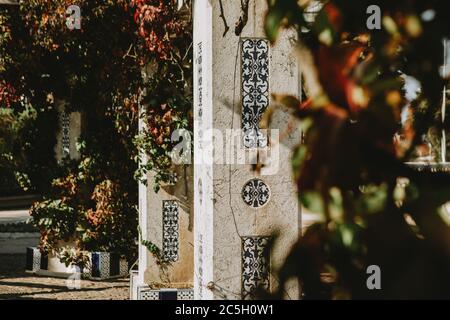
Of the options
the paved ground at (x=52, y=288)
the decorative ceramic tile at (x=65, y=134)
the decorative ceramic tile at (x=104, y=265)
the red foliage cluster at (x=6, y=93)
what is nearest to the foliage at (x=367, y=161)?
the paved ground at (x=52, y=288)

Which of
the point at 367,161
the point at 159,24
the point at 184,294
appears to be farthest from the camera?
the point at 184,294

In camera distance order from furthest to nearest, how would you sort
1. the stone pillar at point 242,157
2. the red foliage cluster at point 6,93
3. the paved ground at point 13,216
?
the paved ground at point 13,216 < the red foliage cluster at point 6,93 < the stone pillar at point 242,157

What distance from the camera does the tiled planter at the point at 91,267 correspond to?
888 cm

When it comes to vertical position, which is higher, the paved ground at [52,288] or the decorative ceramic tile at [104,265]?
the decorative ceramic tile at [104,265]

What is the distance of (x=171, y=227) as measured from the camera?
23.4 ft

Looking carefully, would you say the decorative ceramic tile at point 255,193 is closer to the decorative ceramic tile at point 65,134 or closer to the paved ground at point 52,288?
the paved ground at point 52,288

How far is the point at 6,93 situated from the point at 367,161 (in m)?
8.45

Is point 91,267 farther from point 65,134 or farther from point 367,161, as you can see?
point 367,161

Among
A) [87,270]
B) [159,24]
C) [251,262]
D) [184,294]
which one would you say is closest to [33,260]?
[87,270]

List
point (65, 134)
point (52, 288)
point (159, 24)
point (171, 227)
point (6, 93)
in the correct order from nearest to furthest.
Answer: point (159, 24)
point (171, 227)
point (52, 288)
point (6, 93)
point (65, 134)

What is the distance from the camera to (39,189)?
371 inches

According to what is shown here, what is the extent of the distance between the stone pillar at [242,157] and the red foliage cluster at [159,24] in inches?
103
